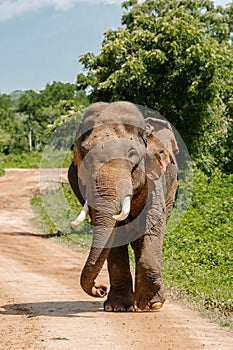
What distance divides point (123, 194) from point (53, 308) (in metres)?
1.96

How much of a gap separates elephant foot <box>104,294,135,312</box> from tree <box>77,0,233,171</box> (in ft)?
38.0

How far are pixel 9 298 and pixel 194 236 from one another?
6.95 metres

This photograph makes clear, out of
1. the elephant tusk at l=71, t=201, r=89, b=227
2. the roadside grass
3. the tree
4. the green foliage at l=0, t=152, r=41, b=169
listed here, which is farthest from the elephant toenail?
the green foliage at l=0, t=152, r=41, b=169

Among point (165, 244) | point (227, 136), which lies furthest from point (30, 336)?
point (227, 136)

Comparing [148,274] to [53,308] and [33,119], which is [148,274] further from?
[33,119]

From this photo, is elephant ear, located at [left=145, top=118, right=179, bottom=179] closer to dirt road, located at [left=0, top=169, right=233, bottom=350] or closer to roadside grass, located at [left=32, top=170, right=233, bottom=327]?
dirt road, located at [left=0, top=169, right=233, bottom=350]

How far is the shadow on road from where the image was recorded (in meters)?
8.18

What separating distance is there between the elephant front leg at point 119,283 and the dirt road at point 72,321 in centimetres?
20

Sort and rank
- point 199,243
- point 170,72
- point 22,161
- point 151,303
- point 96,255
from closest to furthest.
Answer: point 96,255 → point 151,303 → point 199,243 → point 170,72 → point 22,161

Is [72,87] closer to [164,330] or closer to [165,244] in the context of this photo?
[165,244]

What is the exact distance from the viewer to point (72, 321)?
7.55 metres

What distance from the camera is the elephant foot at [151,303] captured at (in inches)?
324

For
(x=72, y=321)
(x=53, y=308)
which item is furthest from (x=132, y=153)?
(x=53, y=308)

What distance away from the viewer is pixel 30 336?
680 centimetres
